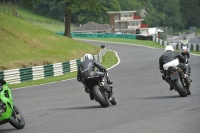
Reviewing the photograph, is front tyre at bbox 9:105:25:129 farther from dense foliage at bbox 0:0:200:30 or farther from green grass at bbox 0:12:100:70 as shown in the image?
dense foliage at bbox 0:0:200:30

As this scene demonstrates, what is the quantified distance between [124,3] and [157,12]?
13481 mm

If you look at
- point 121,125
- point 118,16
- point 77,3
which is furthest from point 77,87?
point 118,16

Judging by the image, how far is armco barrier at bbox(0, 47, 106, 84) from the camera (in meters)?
26.5

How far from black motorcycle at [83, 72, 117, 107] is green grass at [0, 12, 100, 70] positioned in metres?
18.1

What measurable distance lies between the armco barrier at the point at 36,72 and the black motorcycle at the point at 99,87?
42.9 ft

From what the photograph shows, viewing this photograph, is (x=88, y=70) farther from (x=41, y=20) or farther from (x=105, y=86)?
(x=41, y=20)

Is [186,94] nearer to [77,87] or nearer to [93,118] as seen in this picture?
[93,118]

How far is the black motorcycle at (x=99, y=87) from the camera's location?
13.4 metres

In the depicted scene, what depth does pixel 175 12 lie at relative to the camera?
16562cm

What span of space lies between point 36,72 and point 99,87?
15.4m

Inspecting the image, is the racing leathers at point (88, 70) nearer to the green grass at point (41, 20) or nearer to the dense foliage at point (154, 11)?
the green grass at point (41, 20)

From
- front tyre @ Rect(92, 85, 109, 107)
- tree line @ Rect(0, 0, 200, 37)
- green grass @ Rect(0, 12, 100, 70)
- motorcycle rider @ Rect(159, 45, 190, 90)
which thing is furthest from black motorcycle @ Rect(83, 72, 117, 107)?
tree line @ Rect(0, 0, 200, 37)

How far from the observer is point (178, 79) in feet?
49.4

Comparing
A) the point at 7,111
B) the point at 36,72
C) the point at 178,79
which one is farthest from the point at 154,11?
the point at 7,111
